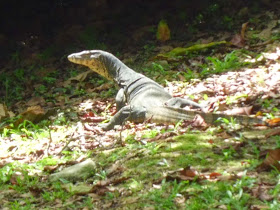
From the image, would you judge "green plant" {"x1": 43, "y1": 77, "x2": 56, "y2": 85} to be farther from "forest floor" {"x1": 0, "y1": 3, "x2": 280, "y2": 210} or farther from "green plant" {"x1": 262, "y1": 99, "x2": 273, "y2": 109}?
"green plant" {"x1": 262, "y1": 99, "x2": 273, "y2": 109}

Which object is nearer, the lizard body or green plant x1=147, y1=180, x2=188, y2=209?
green plant x1=147, y1=180, x2=188, y2=209

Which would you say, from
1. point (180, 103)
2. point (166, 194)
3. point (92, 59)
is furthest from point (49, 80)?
point (166, 194)

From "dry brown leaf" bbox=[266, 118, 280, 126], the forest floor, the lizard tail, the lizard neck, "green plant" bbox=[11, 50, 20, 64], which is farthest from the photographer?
"green plant" bbox=[11, 50, 20, 64]

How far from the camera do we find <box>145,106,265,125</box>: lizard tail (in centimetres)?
357

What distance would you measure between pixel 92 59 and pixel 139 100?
128 cm

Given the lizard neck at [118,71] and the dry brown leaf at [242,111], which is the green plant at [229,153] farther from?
the lizard neck at [118,71]

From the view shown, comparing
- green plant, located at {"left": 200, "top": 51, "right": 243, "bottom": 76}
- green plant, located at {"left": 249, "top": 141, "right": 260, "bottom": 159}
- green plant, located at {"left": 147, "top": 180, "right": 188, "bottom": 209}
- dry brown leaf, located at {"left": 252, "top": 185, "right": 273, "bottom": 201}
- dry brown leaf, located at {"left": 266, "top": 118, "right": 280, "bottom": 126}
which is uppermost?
green plant, located at {"left": 200, "top": 51, "right": 243, "bottom": 76}

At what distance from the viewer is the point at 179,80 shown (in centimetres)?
610

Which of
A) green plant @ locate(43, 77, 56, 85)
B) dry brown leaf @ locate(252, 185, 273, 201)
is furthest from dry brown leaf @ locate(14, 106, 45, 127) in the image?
dry brown leaf @ locate(252, 185, 273, 201)

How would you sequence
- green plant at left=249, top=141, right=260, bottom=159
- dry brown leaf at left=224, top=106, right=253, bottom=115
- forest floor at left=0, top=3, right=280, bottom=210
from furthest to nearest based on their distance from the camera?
dry brown leaf at left=224, top=106, right=253, bottom=115 → green plant at left=249, top=141, right=260, bottom=159 → forest floor at left=0, top=3, right=280, bottom=210

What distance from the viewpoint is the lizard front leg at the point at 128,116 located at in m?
4.59

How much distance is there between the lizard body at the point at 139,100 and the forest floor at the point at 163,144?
0.35 feet

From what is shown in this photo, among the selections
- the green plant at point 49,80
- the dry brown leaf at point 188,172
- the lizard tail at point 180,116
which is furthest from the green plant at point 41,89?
the dry brown leaf at point 188,172

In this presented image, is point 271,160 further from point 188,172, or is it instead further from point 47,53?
point 47,53
